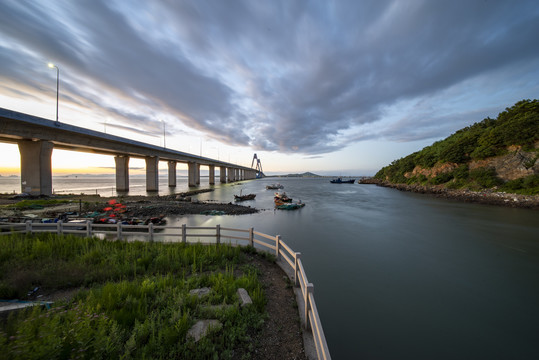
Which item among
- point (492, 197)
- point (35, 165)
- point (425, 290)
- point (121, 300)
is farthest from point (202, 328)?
point (492, 197)

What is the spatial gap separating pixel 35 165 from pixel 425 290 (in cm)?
4446

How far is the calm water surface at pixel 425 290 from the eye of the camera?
658 cm

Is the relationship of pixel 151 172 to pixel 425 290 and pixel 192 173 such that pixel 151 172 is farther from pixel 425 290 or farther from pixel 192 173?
pixel 425 290

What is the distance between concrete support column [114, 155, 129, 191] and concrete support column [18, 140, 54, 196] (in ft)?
77.6

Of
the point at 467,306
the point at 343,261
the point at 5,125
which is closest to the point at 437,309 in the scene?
the point at 467,306

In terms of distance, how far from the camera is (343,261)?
42.2ft

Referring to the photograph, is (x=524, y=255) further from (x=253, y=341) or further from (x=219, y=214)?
(x=219, y=214)

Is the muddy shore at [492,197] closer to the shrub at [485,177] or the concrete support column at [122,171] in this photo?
the shrub at [485,177]

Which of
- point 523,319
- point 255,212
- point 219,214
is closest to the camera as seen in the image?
point 523,319

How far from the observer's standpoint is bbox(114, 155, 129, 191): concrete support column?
50.5 metres

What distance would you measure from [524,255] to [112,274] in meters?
25.3

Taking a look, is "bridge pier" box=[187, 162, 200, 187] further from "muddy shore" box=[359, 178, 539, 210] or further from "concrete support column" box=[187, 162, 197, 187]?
"muddy shore" box=[359, 178, 539, 210]

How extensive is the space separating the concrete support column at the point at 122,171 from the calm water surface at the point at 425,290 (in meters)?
48.8

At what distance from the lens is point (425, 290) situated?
9.62 m
